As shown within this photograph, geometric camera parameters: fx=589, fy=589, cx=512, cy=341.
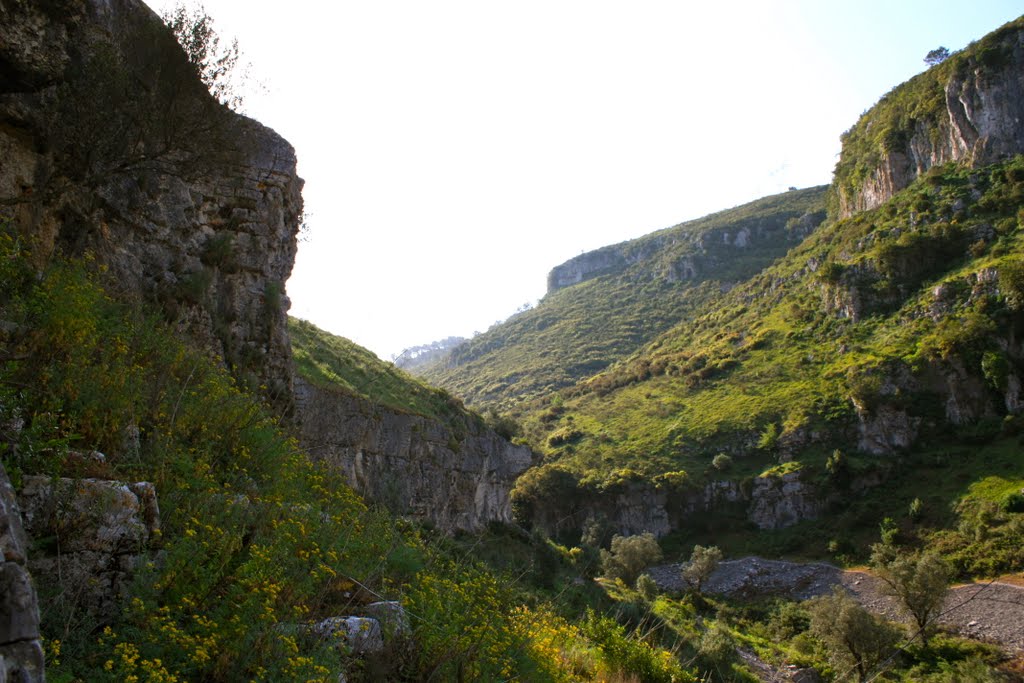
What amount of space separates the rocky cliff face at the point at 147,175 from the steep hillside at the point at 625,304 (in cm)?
7616

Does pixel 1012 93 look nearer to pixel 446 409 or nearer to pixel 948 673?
pixel 948 673

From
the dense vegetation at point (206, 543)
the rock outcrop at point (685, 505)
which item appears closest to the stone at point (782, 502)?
the rock outcrop at point (685, 505)

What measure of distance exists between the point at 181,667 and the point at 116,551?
2.79ft

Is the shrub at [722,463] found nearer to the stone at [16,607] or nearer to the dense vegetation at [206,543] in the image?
the dense vegetation at [206,543]

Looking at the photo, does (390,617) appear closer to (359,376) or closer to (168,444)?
(168,444)

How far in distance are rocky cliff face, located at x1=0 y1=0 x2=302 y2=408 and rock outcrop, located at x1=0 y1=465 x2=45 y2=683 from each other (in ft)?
15.1

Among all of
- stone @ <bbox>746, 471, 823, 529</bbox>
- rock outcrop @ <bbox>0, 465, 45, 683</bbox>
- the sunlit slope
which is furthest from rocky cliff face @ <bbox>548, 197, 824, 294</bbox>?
rock outcrop @ <bbox>0, 465, 45, 683</bbox>

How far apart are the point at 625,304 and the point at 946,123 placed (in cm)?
5973

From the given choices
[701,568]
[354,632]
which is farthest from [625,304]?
[354,632]

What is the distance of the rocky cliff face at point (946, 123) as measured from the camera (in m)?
66.1

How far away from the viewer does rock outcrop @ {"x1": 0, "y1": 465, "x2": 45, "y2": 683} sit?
7.14ft

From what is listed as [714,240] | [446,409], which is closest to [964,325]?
[446,409]

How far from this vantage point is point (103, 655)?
111 inches

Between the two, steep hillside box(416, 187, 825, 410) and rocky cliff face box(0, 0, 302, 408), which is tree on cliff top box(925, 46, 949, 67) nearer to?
steep hillside box(416, 187, 825, 410)
